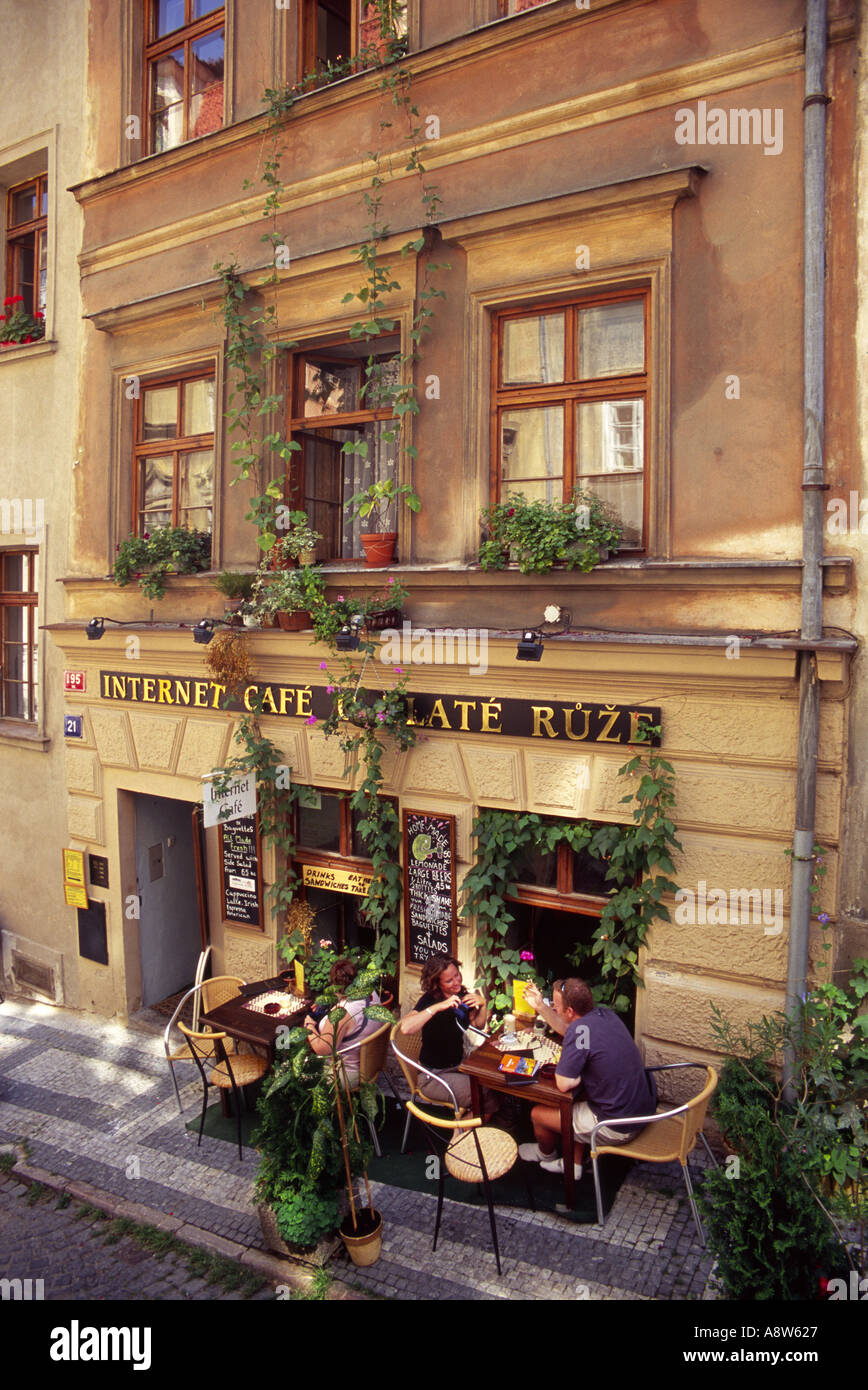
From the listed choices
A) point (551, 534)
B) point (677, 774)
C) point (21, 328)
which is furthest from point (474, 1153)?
point (21, 328)

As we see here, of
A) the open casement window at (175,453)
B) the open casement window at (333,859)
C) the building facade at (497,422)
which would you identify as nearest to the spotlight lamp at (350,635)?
the building facade at (497,422)

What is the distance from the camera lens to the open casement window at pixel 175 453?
859 cm

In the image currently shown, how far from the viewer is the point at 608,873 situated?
6.18 metres

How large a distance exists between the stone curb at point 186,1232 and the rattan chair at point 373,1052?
42.4 inches

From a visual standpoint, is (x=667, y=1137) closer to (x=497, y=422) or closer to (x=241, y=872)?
(x=241, y=872)

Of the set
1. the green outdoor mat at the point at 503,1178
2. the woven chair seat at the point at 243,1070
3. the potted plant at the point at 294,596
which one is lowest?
the green outdoor mat at the point at 503,1178

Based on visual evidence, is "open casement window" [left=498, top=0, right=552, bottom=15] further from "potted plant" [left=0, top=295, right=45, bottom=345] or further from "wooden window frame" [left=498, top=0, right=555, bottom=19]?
"potted plant" [left=0, top=295, right=45, bottom=345]

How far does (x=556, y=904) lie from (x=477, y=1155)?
1793 mm

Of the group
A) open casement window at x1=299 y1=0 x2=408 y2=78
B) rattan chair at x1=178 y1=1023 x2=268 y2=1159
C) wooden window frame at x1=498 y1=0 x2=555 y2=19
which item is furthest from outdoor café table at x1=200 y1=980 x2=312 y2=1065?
open casement window at x1=299 y1=0 x2=408 y2=78

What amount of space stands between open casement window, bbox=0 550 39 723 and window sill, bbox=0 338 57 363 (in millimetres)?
2047

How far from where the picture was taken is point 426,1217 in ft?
19.3

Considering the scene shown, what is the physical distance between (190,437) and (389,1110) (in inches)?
236

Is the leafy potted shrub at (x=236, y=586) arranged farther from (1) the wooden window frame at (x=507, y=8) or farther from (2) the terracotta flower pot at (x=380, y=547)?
(1) the wooden window frame at (x=507, y=8)
